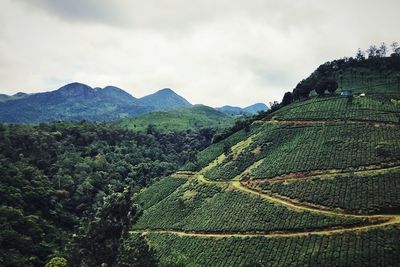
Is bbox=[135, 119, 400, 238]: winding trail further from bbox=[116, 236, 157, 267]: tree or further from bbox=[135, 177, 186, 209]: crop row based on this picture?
bbox=[116, 236, 157, 267]: tree

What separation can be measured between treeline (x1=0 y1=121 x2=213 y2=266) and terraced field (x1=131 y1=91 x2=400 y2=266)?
1273cm

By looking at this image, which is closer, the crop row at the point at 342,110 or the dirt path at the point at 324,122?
the dirt path at the point at 324,122

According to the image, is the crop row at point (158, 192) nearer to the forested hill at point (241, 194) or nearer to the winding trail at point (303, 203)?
the forested hill at point (241, 194)

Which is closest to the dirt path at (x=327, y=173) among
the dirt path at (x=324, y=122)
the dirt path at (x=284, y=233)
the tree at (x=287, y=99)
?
the dirt path at (x=284, y=233)

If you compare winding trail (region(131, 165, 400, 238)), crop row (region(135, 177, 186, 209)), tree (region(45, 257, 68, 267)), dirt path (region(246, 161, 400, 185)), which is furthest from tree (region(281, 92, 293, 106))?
tree (region(45, 257, 68, 267))

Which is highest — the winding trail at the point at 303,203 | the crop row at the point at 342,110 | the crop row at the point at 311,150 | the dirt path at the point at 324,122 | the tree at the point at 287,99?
the tree at the point at 287,99

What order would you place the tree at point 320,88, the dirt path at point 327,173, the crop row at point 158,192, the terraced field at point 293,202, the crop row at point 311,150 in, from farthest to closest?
the tree at point 320,88 < the crop row at point 158,192 < the crop row at point 311,150 < the dirt path at point 327,173 < the terraced field at point 293,202

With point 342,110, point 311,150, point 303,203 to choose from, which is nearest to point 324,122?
point 342,110

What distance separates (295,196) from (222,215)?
16677 mm

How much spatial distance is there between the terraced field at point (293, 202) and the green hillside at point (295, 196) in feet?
0.74

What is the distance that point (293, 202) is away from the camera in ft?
286

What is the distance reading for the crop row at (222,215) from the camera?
262ft

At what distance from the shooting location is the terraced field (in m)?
71.8

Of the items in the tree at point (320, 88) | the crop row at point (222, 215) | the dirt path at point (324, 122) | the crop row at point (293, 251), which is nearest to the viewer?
the crop row at point (293, 251)
